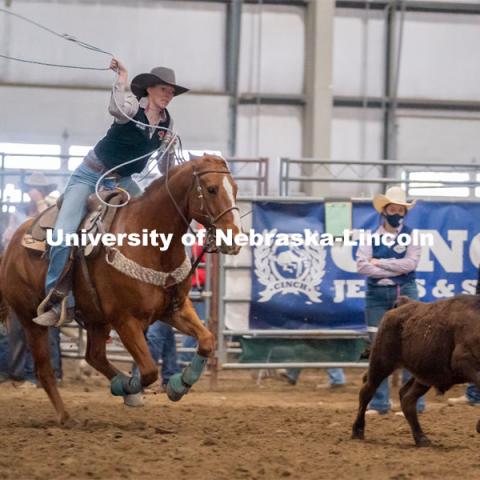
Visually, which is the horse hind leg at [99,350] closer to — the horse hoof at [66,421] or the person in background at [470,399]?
the horse hoof at [66,421]

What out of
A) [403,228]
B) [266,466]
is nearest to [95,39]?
[403,228]

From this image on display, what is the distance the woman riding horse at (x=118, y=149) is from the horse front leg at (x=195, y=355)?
0.81m

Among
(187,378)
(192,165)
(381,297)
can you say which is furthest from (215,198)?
(381,297)

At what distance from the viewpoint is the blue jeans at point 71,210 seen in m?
7.12

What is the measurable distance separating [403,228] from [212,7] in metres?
9.55

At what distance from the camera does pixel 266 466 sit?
563 cm

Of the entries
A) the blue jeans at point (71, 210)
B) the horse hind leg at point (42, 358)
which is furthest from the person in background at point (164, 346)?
the blue jeans at point (71, 210)

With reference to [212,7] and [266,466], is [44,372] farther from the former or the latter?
[212,7]

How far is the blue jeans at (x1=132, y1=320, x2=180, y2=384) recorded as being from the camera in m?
10.1

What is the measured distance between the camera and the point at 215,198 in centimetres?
662

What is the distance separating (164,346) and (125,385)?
304 cm

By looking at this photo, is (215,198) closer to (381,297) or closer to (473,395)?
(381,297)

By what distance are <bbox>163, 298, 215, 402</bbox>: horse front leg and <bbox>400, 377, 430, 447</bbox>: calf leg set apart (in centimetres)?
133

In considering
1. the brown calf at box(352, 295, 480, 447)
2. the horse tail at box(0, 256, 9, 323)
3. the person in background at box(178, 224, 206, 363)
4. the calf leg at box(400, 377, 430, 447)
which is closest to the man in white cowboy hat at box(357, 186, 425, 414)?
the brown calf at box(352, 295, 480, 447)
